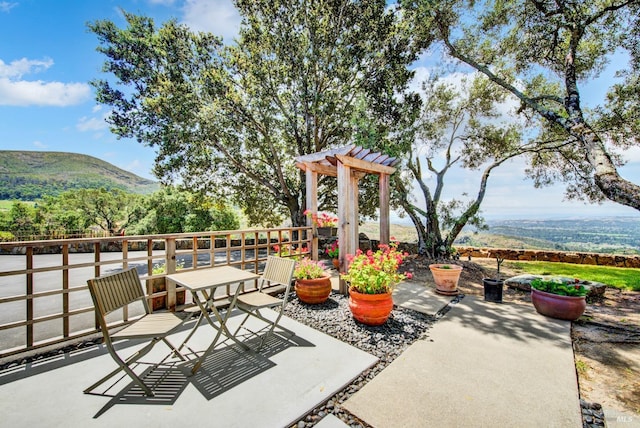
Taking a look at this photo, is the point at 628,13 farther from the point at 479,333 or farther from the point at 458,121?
the point at 479,333

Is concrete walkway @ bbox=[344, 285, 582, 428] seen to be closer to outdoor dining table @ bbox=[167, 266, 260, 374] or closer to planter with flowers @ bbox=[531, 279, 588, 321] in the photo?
planter with flowers @ bbox=[531, 279, 588, 321]

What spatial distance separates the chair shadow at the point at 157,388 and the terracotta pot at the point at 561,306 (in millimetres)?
4408

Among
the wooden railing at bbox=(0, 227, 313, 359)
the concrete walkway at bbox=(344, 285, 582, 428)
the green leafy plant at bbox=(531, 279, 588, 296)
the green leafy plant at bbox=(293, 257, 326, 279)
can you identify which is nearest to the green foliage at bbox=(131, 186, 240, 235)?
the wooden railing at bbox=(0, 227, 313, 359)

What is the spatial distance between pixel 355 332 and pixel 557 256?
10.7 m

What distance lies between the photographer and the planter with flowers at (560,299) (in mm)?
3408

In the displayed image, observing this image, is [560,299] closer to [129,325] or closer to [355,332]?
[355,332]

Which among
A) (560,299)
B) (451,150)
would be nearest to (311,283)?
(560,299)

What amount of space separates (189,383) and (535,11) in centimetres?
938

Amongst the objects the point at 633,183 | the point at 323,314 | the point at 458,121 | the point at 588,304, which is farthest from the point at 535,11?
the point at 323,314

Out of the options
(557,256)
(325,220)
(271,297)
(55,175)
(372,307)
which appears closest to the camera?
(271,297)

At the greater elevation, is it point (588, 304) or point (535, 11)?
point (535, 11)

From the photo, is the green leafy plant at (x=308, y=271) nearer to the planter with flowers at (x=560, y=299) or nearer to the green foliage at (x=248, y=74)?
the planter with flowers at (x=560, y=299)

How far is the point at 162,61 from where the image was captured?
8461 mm

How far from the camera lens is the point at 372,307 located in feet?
10.3
